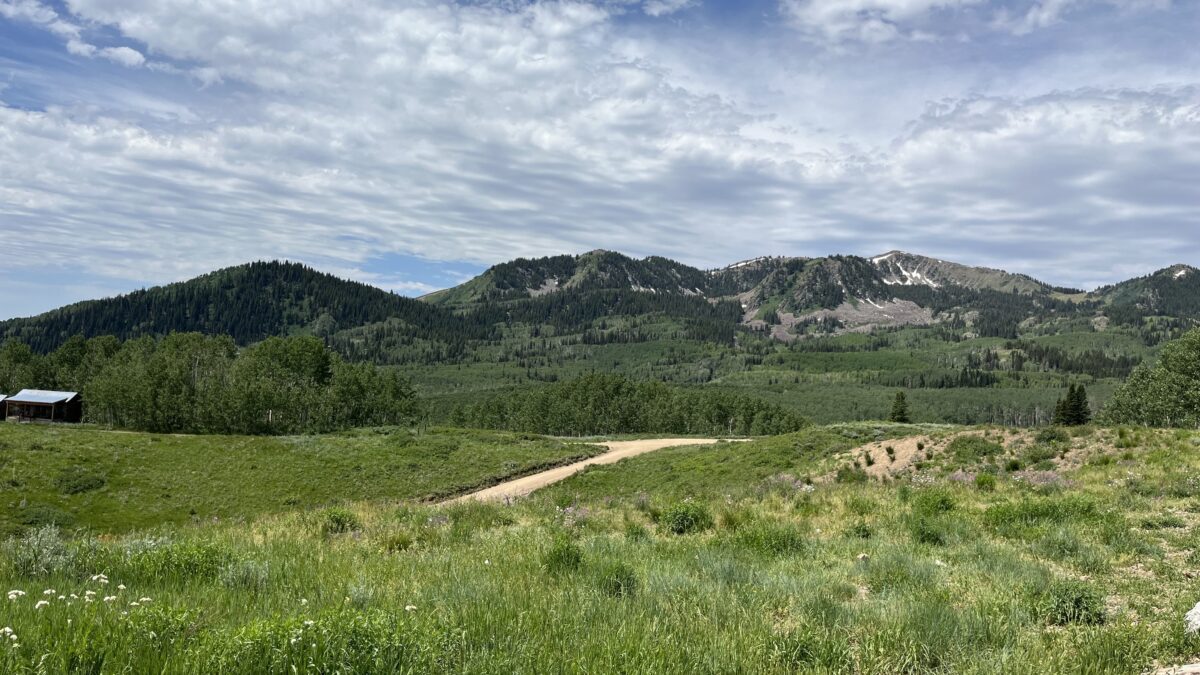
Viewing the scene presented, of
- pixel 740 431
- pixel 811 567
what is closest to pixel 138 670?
pixel 811 567

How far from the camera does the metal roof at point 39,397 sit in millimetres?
91375

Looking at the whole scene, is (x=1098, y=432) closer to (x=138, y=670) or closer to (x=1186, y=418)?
(x=138, y=670)

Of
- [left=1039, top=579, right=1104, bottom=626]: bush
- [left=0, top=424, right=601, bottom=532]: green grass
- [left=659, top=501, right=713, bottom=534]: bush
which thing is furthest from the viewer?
[left=0, top=424, right=601, bottom=532]: green grass

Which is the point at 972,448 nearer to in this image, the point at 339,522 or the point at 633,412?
the point at 339,522

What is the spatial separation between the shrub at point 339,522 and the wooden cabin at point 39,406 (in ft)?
354

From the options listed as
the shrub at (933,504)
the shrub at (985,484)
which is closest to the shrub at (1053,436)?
the shrub at (985,484)

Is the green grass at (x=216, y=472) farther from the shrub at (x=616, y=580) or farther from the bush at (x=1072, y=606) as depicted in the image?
the bush at (x=1072, y=606)

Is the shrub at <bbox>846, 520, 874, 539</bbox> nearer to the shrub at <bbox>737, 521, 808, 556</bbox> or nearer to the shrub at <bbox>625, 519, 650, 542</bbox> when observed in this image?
the shrub at <bbox>737, 521, 808, 556</bbox>

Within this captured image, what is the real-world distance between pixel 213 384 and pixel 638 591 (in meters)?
101

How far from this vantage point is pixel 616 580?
6.95 metres

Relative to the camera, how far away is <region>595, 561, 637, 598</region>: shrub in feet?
22.0

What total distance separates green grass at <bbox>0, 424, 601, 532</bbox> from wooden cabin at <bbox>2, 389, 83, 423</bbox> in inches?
2125

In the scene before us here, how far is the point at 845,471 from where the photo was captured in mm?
26562

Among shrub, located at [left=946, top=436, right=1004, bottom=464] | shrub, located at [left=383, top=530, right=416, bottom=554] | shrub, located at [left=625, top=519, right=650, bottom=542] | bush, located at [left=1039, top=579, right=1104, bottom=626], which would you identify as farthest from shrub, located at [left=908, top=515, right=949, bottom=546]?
shrub, located at [left=946, top=436, right=1004, bottom=464]
